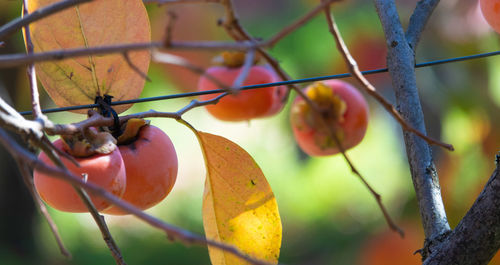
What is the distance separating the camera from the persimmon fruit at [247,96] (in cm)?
78

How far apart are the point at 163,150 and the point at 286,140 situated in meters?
2.29

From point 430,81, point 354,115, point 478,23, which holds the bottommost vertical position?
point 354,115

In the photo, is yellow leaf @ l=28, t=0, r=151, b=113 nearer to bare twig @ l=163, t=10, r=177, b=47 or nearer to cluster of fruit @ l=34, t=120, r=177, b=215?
cluster of fruit @ l=34, t=120, r=177, b=215

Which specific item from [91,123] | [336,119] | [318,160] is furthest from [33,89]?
[318,160]

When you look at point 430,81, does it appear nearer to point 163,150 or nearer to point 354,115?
point 354,115

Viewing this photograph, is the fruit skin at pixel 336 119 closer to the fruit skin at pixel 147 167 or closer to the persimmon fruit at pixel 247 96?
the persimmon fruit at pixel 247 96

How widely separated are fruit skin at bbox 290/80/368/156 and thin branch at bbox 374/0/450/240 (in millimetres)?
195

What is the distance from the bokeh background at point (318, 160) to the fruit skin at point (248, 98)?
108 centimetres

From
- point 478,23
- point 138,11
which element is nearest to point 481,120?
point 478,23

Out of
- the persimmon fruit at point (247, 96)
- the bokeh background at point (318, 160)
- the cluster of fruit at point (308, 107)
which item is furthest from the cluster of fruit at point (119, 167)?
the bokeh background at point (318, 160)

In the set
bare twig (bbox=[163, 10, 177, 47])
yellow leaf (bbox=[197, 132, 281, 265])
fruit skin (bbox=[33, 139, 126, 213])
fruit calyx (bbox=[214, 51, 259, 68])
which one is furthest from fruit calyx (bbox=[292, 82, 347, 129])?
bare twig (bbox=[163, 10, 177, 47])

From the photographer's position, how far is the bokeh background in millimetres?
1950

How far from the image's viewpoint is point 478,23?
206 centimetres

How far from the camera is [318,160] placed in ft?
8.84
